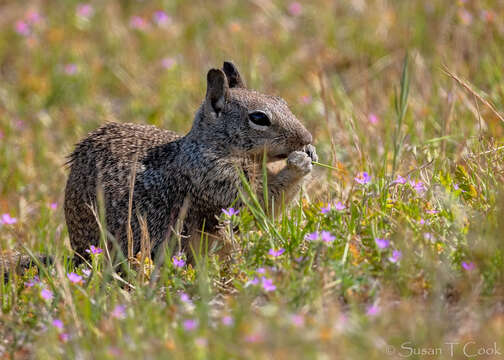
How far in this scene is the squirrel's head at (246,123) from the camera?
4566 mm

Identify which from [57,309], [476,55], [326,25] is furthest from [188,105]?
[57,309]

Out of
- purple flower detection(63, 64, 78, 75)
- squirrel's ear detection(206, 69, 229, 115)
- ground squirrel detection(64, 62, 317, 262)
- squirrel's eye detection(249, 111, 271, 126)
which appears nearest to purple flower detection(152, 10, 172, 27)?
purple flower detection(63, 64, 78, 75)

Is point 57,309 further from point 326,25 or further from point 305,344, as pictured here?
point 326,25

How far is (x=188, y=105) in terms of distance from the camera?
7.41m

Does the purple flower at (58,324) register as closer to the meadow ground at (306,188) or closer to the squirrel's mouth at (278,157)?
the meadow ground at (306,188)

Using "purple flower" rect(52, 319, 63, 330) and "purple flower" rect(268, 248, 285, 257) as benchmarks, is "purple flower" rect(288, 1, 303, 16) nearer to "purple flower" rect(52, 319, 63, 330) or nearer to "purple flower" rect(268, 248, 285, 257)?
"purple flower" rect(268, 248, 285, 257)

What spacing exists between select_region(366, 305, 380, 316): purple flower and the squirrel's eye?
1723mm

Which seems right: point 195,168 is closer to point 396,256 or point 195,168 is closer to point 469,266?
point 396,256

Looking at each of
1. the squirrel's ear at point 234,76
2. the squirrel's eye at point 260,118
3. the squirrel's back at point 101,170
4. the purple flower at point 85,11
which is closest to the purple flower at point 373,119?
the squirrel's ear at point 234,76

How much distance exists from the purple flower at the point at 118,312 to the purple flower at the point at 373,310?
1036 mm

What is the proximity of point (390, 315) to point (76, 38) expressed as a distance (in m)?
7.18

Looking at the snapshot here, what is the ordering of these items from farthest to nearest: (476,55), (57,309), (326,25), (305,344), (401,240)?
(326,25)
(476,55)
(57,309)
(401,240)
(305,344)

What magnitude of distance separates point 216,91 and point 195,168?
53 centimetres

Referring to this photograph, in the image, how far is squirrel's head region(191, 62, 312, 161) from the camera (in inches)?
180
